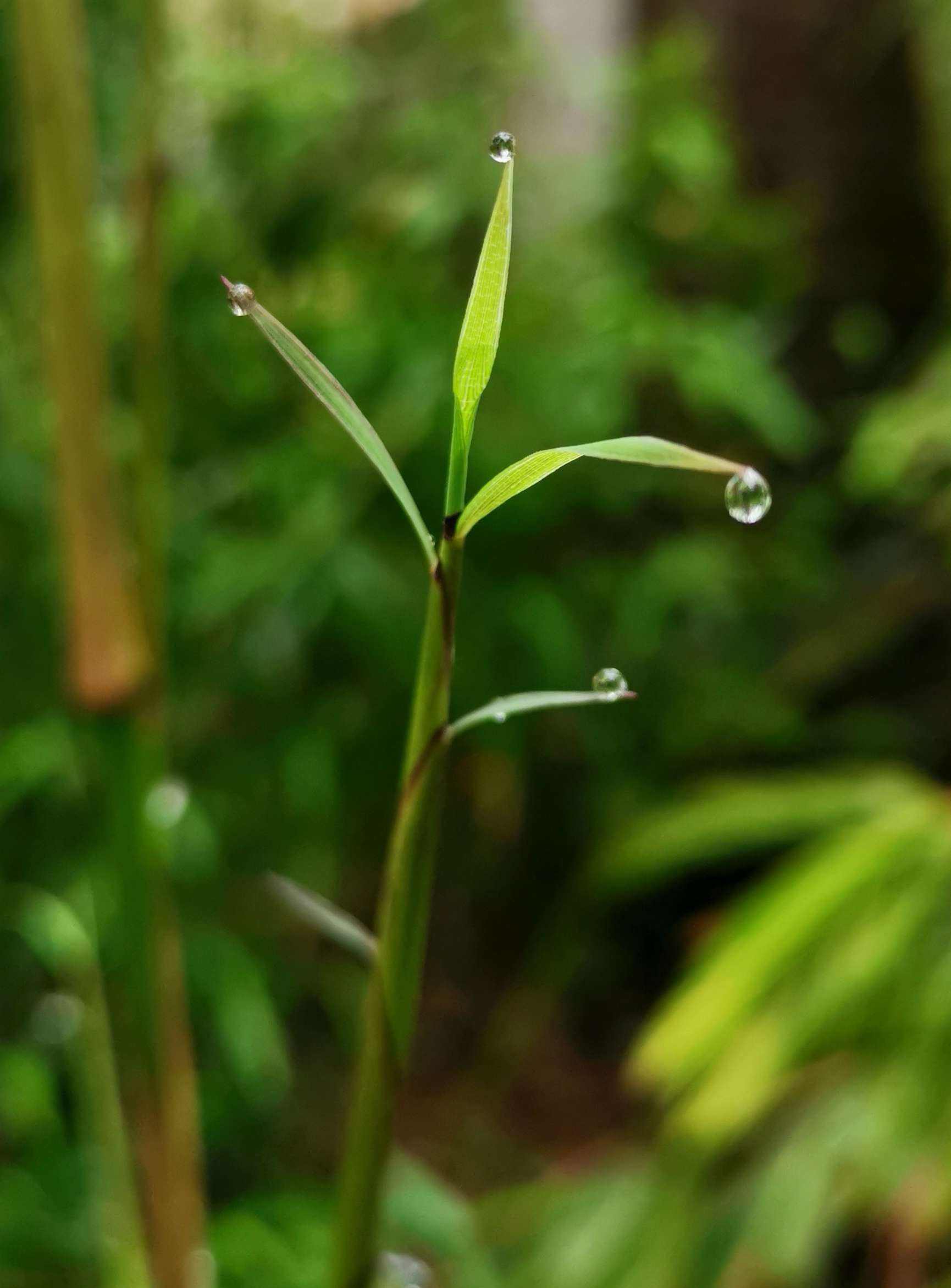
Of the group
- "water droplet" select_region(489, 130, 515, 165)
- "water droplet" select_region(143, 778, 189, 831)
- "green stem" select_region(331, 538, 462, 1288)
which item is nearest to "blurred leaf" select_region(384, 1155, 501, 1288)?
"water droplet" select_region(143, 778, 189, 831)

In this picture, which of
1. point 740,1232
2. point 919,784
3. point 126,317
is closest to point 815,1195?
point 740,1232

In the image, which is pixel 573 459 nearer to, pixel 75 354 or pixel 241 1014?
pixel 75 354

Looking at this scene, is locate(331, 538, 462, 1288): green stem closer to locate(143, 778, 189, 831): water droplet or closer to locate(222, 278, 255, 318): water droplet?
locate(222, 278, 255, 318): water droplet

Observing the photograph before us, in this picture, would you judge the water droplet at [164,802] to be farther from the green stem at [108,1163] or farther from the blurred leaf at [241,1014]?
the blurred leaf at [241,1014]

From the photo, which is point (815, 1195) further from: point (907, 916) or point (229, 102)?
point (229, 102)

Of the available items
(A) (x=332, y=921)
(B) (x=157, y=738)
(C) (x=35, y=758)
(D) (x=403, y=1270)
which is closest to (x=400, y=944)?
(A) (x=332, y=921)

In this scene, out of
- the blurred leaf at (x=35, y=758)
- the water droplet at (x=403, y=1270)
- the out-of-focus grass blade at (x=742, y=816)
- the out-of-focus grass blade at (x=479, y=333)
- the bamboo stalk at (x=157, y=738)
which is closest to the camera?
the out-of-focus grass blade at (x=479, y=333)

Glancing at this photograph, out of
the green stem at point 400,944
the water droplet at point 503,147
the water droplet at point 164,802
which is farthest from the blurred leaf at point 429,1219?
the water droplet at point 503,147
